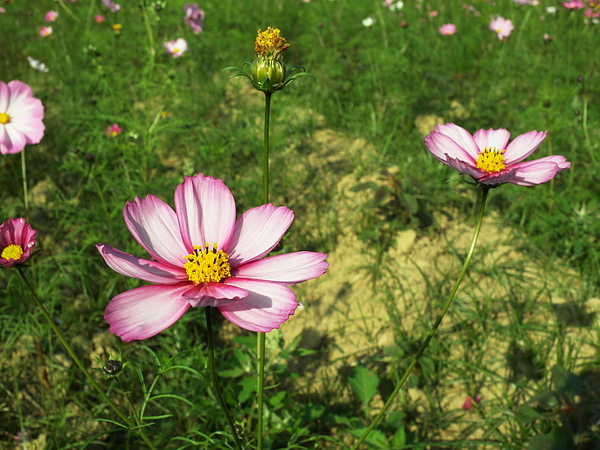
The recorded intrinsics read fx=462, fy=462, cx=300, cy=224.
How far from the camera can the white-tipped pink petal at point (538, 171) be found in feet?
2.90

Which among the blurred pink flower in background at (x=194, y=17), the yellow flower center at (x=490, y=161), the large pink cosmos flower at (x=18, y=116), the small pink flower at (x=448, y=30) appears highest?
the small pink flower at (x=448, y=30)

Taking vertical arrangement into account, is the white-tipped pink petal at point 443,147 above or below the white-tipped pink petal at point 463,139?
below

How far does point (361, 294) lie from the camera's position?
1.89 metres

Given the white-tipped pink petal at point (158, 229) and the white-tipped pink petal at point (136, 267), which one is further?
the white-tipped pink petal at point (158, 229)

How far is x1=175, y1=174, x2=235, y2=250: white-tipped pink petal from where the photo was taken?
807 mm

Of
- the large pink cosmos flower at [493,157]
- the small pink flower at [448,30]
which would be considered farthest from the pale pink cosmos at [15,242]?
the small pink flower at [448,30]

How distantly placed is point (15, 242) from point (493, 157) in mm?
1020

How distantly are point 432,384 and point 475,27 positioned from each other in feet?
10.5

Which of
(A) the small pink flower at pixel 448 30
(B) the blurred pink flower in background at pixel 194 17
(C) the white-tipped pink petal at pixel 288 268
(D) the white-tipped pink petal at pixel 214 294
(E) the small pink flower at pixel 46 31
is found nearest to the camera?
(D) the white-tipped pink petal at pixel 214 294

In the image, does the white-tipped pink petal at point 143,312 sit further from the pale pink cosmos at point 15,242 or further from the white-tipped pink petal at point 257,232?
the pale pink cosmos at point 15,242

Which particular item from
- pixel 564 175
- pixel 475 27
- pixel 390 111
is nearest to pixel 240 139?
pixel 390 111

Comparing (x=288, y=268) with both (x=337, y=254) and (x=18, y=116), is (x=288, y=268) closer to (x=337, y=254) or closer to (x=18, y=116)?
(x=337, y=254)

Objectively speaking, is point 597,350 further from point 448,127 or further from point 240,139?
point 240,139

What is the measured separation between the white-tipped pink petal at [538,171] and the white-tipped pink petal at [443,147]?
0.13 meters
